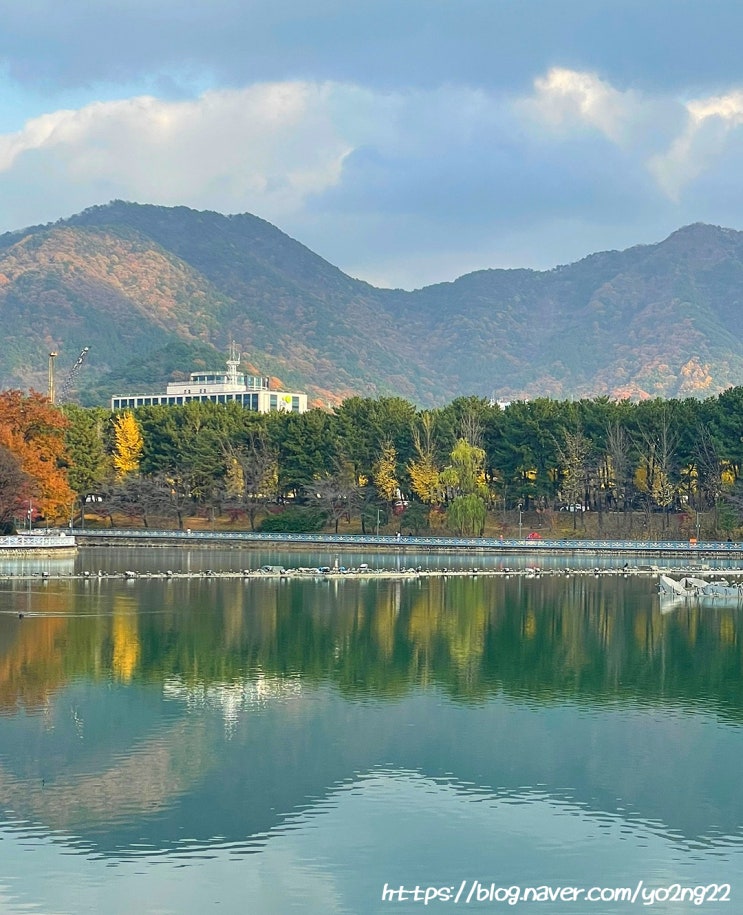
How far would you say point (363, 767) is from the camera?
1109 inches

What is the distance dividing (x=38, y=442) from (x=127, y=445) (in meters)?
24.7

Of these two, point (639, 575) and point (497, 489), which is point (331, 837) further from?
point (497, 489)

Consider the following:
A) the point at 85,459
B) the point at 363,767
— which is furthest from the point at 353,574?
the point at 363,767

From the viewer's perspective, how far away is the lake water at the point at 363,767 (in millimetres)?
21422

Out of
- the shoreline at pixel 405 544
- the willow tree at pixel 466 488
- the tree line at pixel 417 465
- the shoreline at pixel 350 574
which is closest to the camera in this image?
the shoreline at pixel 350 574

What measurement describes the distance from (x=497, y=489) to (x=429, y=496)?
6101 millimetres

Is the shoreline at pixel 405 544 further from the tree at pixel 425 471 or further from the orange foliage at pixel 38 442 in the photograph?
the orange foliage at pixel 38 442

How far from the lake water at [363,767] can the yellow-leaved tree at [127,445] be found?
6482 centimetres

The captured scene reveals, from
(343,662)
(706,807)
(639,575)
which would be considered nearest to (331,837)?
(706,807)

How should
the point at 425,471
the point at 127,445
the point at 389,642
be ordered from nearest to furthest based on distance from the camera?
the point at 389,642
the point at 425,471
the point at 127,445

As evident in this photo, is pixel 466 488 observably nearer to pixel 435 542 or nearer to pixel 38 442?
pixel 435 542

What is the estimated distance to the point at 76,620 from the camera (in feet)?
165

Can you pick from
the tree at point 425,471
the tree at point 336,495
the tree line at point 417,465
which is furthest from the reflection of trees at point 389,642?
the tree at point 425,471

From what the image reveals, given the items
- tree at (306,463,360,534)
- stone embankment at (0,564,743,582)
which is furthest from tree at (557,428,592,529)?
stone embankment at (0,564,743,582)
